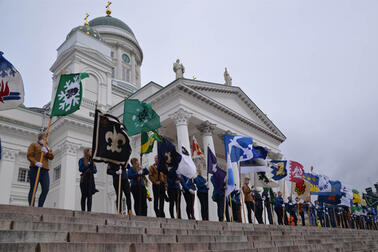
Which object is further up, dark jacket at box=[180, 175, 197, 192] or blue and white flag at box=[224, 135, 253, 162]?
blue and white flag at box=[224, 135, 253, 162]

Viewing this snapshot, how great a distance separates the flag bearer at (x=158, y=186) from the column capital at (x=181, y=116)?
10.4m

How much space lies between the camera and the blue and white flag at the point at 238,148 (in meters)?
13.3

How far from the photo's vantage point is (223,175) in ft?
37.6

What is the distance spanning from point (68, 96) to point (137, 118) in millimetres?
2499

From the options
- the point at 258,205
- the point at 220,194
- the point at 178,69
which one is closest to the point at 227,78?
the point at 178,69

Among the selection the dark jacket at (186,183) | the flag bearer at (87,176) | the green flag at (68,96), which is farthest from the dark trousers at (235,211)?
the green flag at (68,96)

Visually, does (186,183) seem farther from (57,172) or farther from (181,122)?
(57,172)

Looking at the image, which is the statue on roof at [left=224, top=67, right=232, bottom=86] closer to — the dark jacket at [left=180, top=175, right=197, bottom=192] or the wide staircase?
the dark jacket at [left=180, top=175, right=197, bottom=192]

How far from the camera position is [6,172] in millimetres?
21656

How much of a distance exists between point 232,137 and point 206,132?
7937 millimetres

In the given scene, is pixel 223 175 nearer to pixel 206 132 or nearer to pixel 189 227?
pixel 189 227

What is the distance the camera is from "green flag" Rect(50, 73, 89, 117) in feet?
27.3

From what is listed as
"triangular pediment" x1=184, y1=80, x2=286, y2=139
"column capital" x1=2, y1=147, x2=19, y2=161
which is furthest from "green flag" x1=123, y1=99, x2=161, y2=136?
"column capital" x1=2, y1=147, x2=19, y2=161

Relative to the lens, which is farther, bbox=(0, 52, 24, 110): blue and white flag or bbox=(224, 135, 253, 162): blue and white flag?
bbox=(224, 135, 253, 162): blue and white flag
